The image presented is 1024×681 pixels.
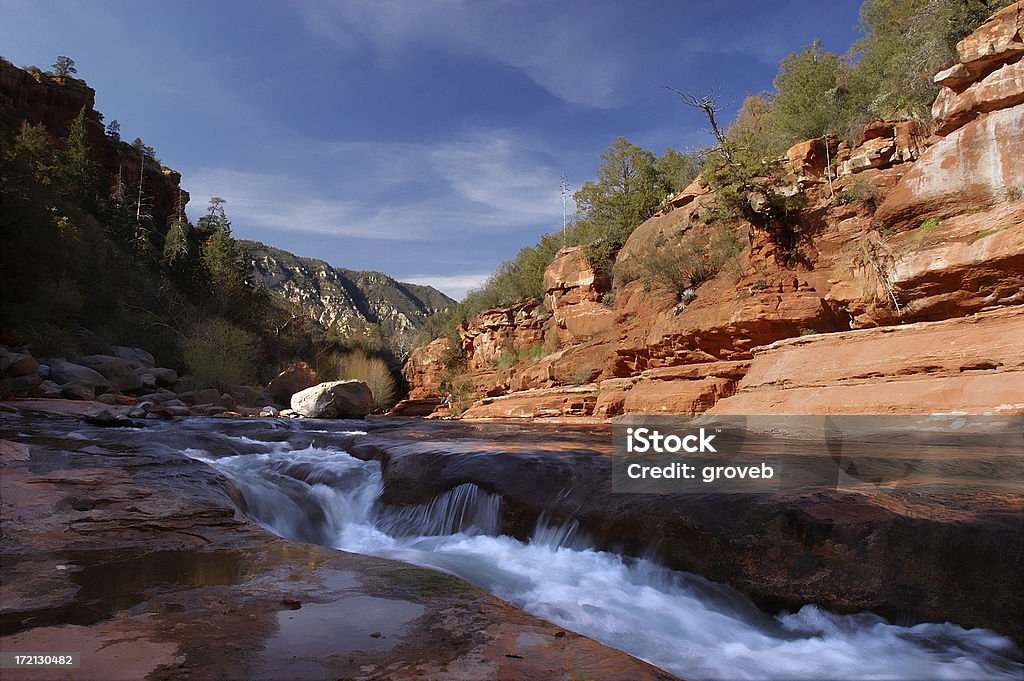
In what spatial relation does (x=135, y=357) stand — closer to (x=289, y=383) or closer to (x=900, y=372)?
(x=289, y=383)

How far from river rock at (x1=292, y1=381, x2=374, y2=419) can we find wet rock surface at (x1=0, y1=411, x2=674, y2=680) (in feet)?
65.4

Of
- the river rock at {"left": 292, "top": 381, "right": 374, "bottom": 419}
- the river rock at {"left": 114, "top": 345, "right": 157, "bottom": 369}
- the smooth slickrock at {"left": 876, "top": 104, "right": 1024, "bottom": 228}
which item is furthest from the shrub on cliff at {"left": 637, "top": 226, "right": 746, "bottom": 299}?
the river rock at {"left": 114, "top": 345, "right": 157, "bottom": 369}

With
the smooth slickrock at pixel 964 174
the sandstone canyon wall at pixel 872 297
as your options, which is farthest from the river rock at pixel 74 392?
the smooth slickrock at pixel 964 174

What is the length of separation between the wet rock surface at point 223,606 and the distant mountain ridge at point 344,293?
8571 cm

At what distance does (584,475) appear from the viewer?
17.6 feet

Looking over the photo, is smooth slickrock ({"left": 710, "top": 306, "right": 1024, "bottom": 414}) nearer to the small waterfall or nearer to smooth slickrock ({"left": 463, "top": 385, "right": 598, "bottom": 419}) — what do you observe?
smooth slickrock ({"left": 463, "top": 385, "right": 598, "bottom": 419})

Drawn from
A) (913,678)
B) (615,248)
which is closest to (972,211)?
(913,678)

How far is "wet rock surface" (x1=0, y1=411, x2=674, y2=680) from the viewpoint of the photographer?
1.81 meters

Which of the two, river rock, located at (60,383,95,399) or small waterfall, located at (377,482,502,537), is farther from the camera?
river rock, located at (60,383,95,399)

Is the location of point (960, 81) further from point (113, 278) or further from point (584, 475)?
point (113, 278)

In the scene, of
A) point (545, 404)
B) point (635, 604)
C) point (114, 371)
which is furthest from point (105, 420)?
point (545, 404)

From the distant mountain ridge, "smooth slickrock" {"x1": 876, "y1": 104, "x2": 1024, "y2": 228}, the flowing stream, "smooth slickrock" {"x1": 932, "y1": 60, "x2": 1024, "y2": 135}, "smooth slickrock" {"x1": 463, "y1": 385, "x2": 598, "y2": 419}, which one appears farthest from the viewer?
the distant mountain ridge

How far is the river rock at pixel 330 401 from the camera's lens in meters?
23.6

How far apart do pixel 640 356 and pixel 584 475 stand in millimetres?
11634
